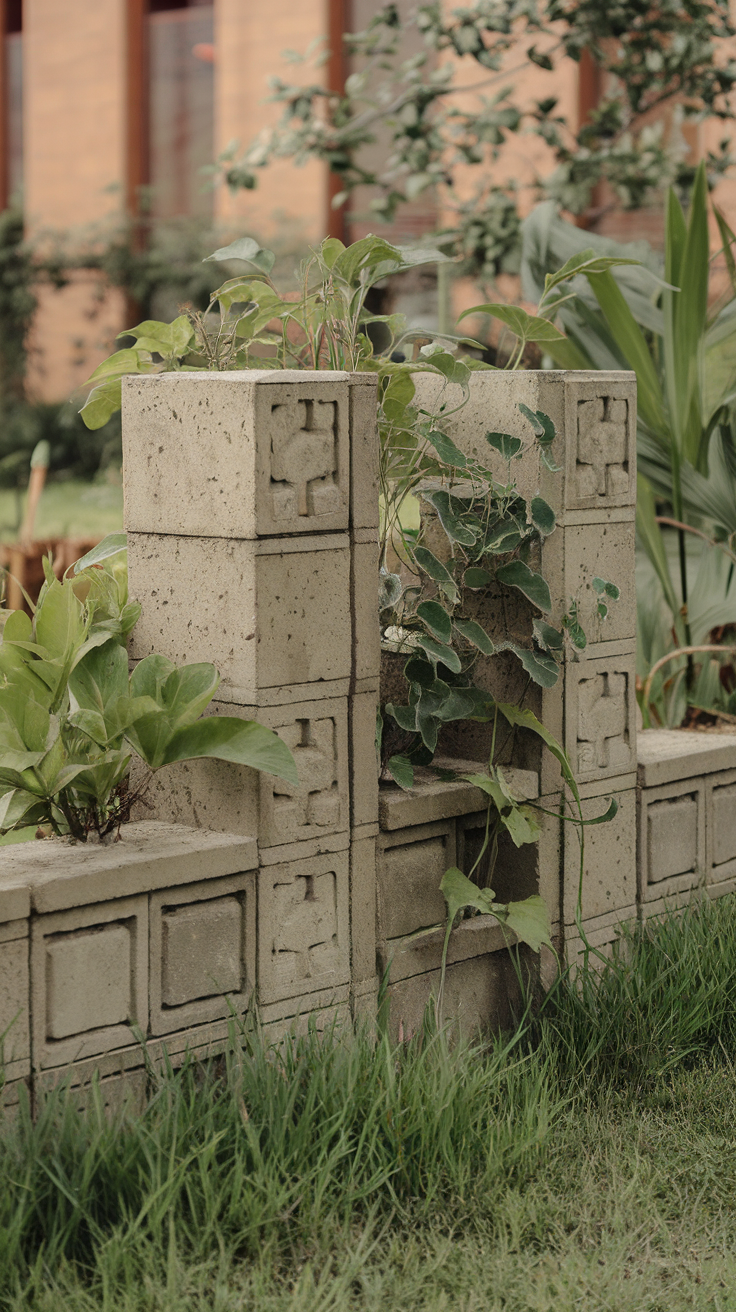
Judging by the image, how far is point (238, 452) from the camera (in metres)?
2.24

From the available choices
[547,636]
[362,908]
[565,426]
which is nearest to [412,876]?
[362,908]

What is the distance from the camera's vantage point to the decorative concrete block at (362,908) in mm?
2420

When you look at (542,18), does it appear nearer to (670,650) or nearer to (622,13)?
(622,13)

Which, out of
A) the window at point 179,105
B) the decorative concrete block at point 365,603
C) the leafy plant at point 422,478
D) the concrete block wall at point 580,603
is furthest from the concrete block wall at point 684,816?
the window at point 179,105

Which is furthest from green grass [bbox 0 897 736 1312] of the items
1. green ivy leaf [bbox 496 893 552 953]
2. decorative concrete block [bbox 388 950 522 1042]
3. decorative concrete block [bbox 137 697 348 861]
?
decorative concrete block [bbox 137 697 348 861]

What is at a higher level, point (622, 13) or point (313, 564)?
point (622, 13)

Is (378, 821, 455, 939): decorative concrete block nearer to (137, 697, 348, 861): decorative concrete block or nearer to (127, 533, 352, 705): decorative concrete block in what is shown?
(137, 697, 348, 861): decorative concrete block

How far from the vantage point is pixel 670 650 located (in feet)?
12.5

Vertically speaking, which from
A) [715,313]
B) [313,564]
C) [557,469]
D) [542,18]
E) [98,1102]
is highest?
[542,18]

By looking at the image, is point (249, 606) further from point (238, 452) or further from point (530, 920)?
point (530, 920)

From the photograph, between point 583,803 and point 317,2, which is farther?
point 317,2

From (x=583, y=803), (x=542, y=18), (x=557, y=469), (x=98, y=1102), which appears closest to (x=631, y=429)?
(x=557, y=469)

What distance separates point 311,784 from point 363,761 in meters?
0.12

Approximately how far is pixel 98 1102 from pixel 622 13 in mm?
4850
